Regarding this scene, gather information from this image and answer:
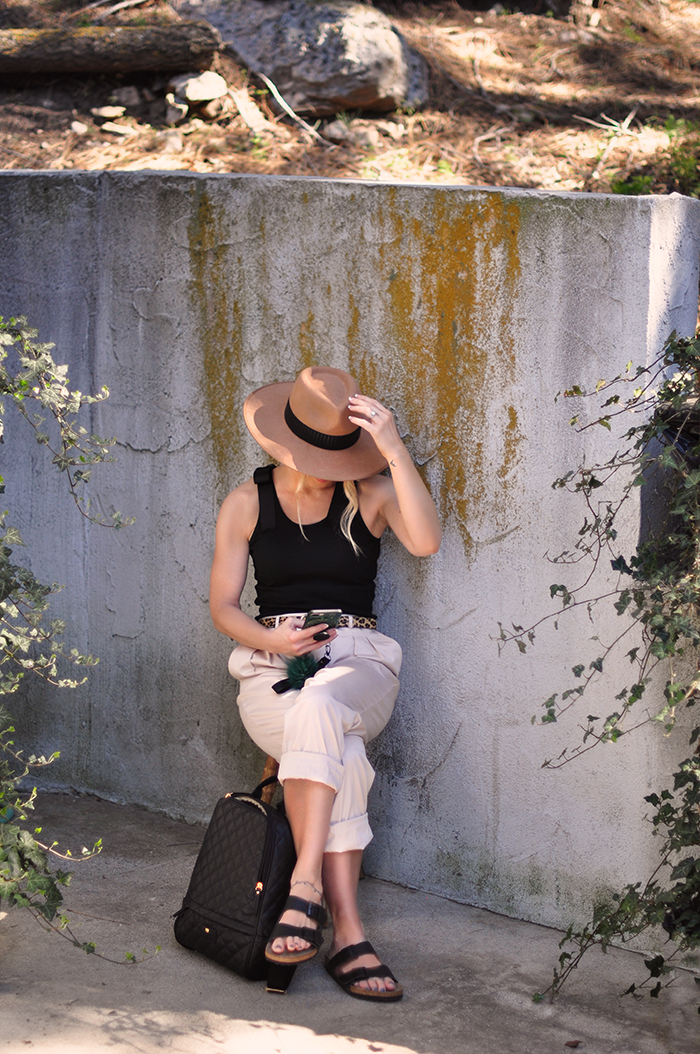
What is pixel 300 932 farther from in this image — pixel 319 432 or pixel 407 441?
pixel 407 441

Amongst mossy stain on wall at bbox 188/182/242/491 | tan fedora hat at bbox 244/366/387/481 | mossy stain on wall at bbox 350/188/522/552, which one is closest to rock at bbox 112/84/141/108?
mossy stain on wall at bbox 188/182/242/491

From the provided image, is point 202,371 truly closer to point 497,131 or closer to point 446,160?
point 446,160

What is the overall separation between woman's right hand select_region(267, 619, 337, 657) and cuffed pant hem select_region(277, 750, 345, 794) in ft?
1.01

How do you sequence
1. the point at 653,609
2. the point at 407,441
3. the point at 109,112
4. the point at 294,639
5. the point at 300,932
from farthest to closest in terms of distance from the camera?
1. the point at 109,112
2. the point at 407,441
3. the point at 294,639
4. the point at 300,932
5. the point at 653,609

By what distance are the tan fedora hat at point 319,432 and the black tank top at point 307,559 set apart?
129mm

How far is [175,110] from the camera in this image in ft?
16.8

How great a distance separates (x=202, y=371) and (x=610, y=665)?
156 centimetres

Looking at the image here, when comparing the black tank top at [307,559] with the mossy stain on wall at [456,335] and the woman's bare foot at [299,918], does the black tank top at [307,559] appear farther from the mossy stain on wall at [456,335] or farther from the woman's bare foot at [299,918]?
the woman's bare foot at [299,918]

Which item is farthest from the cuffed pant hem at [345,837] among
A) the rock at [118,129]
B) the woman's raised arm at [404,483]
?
the rock at [118,129]

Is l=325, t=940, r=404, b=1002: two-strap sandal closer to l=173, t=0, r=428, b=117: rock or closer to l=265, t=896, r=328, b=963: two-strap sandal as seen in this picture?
l=265, t=896, r=328, b=963: two-strap sandal

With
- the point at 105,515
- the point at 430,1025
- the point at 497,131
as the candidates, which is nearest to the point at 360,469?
the point at 105,515

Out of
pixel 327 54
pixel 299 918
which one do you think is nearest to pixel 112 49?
pixel 327 54

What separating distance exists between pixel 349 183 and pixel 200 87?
2617mm

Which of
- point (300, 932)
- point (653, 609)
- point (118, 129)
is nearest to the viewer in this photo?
point (653, 609)
